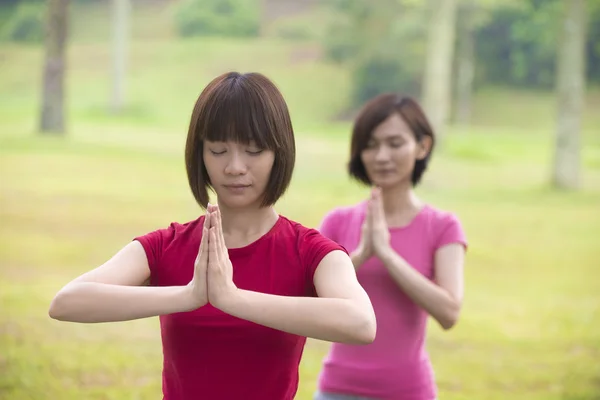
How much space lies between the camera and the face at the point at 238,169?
1103mm

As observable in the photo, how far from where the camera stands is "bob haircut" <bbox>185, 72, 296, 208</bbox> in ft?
3.58

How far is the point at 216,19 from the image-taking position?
15.1 feet

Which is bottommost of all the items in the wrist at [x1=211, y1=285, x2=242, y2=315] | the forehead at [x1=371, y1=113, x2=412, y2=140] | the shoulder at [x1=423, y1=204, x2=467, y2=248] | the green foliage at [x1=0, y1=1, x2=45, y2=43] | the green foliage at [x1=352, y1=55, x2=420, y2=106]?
the wrist at [x1=211, y1=285, x2=242, y2=315]

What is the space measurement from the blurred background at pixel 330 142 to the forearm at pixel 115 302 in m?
2.37

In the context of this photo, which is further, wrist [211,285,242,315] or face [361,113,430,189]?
face [361,113,430,189]

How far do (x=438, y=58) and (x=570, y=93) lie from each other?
28.3 inches

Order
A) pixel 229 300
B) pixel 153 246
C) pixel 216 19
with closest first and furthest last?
pixel 229 300
pixel 153 246
pixel 216 19

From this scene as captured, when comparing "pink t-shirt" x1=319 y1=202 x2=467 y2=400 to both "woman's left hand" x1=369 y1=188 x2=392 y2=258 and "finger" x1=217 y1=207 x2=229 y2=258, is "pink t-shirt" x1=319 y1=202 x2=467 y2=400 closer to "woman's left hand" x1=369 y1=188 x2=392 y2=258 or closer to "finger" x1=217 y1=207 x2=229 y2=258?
"woman's left hand" x1=369 y1=188 x2=392 y2=258

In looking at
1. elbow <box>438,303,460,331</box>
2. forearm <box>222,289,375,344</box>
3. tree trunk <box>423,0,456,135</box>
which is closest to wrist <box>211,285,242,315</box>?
forearm <box>222,289,375,344</box>

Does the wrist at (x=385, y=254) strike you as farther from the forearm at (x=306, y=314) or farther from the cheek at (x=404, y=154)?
the forearm at (x=306, y=314)

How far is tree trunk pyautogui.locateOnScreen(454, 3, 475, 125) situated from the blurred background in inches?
0.4

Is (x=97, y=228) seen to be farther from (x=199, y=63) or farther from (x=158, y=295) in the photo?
(x=158, y=295)

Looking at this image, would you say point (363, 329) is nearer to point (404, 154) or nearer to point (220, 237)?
point (220, 237)

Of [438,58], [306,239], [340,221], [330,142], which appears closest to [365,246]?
[340,221]
